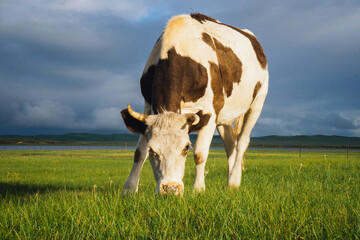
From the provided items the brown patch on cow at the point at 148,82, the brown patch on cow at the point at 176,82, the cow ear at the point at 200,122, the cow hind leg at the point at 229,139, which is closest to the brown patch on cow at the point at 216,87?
the brown patch on cow at the point at 176,82

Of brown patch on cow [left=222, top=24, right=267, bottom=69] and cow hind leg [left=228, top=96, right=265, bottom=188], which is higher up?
brown patch on cow [left=222, top=24, right=267, bottom=69]

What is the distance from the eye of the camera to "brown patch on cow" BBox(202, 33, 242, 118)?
19.6 ft

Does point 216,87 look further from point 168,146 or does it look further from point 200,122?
point 168,146

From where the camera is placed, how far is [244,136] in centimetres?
866

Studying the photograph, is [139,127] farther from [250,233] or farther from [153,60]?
[250,233]

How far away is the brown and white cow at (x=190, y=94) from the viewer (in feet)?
14.5

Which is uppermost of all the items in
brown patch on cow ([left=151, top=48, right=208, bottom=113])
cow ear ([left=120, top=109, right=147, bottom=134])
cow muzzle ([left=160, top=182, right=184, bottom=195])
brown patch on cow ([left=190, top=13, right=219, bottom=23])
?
brown patch on cow ([left=190, top=13, right=219, bottom=23])

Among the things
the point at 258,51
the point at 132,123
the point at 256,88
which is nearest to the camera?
the point at 132,123

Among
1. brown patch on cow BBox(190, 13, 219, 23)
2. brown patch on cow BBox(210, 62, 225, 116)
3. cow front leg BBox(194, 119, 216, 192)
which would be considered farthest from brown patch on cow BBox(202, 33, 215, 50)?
cow front leg BBox(194, 119, 216, 192)

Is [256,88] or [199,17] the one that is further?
[256,88]

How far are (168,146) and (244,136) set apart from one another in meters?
4.78

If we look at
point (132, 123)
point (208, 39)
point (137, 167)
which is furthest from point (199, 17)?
point (137, 167)

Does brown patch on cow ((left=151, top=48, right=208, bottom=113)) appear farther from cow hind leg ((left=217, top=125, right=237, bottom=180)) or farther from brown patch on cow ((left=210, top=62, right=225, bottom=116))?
cow hind leg ((left=217, top=125, right=237, bottom=180))

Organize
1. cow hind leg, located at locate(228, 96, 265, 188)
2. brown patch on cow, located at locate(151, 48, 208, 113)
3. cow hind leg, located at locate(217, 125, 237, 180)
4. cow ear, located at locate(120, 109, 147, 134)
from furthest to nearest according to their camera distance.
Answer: cow hind leg, located at locate(217, 125, 237, 180)
cow hind leg, located at locate(228, 96, 265, 188)
brown patch on cow, located at locate(151, 48, 208, 113)
cow ear, located at locate(120, 109, 147, 134)
